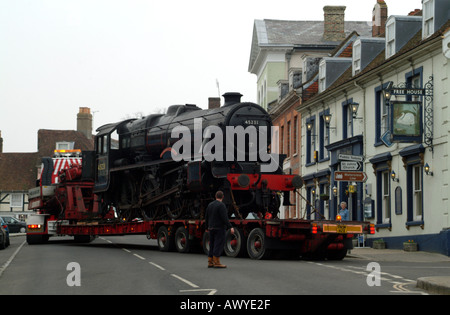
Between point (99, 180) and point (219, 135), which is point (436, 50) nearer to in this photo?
point (219, 135)

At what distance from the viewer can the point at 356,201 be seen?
1183 inches

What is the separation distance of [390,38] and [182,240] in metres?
11.4

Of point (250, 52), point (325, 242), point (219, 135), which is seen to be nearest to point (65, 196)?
point (219, 135)

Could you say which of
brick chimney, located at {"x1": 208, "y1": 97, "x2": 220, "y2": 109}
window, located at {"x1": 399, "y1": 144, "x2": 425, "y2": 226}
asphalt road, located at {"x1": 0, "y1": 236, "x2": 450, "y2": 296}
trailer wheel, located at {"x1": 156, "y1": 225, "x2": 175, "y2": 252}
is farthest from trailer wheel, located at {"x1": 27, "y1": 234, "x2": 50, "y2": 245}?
brick chimney, located at {"x1": 208, "y1": 97, "x2": 220, "y2": 109}

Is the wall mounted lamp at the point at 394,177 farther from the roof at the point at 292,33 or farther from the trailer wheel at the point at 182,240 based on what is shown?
the roof at the point at 292,33

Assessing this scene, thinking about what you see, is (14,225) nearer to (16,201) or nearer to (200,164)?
(16,201)

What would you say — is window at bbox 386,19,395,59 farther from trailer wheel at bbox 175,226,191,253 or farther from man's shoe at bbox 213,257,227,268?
man's shoe at bbox 213,257,227,268

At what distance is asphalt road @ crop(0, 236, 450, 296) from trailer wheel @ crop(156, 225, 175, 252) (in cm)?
337

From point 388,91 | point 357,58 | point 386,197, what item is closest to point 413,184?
point 386,197

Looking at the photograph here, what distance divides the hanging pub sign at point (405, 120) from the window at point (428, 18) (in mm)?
2871

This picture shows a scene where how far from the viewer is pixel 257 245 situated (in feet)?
61.5

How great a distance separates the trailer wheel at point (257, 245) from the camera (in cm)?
1844

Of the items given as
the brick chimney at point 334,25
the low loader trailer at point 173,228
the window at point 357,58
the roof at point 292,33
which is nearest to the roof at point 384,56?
the window at point 357,58

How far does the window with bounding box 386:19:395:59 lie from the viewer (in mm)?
27766
